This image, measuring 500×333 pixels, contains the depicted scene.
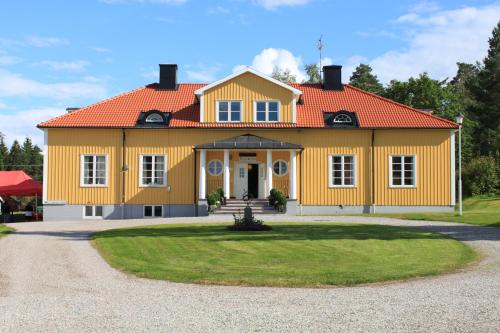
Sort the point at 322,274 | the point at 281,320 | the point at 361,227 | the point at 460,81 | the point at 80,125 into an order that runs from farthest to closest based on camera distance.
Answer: the point at 460,81, the point at 80,125, the point at 361,227, the point at 322,274, the point at 281,320

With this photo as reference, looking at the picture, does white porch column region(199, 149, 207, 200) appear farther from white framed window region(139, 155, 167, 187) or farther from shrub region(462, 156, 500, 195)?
shrub region(462, 156, 500, 195)

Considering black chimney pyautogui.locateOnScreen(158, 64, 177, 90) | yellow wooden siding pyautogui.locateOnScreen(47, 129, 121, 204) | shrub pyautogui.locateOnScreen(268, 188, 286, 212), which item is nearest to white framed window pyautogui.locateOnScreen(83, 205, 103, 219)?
yellow wooden siding pyautogui.locateOnScreen(47, 129, 121, 204)

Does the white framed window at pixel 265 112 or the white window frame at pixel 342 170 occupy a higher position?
the white framed window at pixel 265 112

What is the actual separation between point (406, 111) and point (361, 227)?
43.3ft

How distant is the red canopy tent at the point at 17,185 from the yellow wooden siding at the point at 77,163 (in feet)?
12.6

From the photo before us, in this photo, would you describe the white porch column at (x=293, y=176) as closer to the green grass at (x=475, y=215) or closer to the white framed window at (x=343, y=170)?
the white framed window at (x=343, y=170)

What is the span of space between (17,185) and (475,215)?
86.8 feet

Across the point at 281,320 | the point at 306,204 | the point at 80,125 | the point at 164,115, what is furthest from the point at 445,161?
the point at 281,320

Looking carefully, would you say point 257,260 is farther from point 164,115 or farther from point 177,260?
point 164,115

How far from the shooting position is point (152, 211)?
98.8 ft

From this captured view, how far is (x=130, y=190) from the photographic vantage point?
2992 cm

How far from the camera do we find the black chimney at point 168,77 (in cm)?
3359

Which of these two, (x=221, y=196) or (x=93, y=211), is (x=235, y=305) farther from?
(x=93, y=211)

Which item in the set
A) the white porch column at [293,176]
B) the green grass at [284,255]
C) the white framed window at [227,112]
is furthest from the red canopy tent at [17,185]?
the green grass at [284,255]
